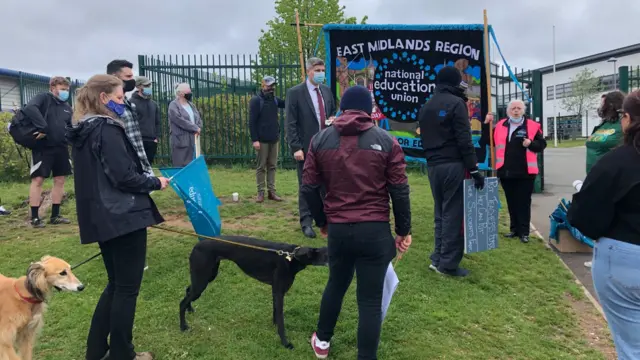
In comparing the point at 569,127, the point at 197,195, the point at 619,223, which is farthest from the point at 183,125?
the point at 569,127

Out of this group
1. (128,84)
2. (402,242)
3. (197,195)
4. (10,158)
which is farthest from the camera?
(10,158)

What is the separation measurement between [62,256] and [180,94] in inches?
111

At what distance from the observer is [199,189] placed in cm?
457

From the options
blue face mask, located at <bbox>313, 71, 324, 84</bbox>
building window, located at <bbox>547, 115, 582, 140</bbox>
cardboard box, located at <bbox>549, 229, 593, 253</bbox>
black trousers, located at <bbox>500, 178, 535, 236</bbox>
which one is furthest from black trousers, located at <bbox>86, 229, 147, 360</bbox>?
building window, located at <bbox>547, 115, 582, 140</bbox>

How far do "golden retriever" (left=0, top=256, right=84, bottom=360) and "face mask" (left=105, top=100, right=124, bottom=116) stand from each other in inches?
41.8

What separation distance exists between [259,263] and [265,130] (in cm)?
499

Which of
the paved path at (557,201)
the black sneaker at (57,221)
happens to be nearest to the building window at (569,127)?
the paved path at (557,201)

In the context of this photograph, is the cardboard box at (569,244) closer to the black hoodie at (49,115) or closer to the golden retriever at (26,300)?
the golden retriever at (26,300)

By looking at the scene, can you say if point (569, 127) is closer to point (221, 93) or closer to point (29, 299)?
point (221, 93)

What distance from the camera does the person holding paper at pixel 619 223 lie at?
2414mm

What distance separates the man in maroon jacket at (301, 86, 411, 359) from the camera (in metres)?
3.12

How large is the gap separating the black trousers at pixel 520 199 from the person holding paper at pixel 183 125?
15.5ft

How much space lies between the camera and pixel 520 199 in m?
6.94

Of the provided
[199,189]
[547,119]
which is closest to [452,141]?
[199,189]
